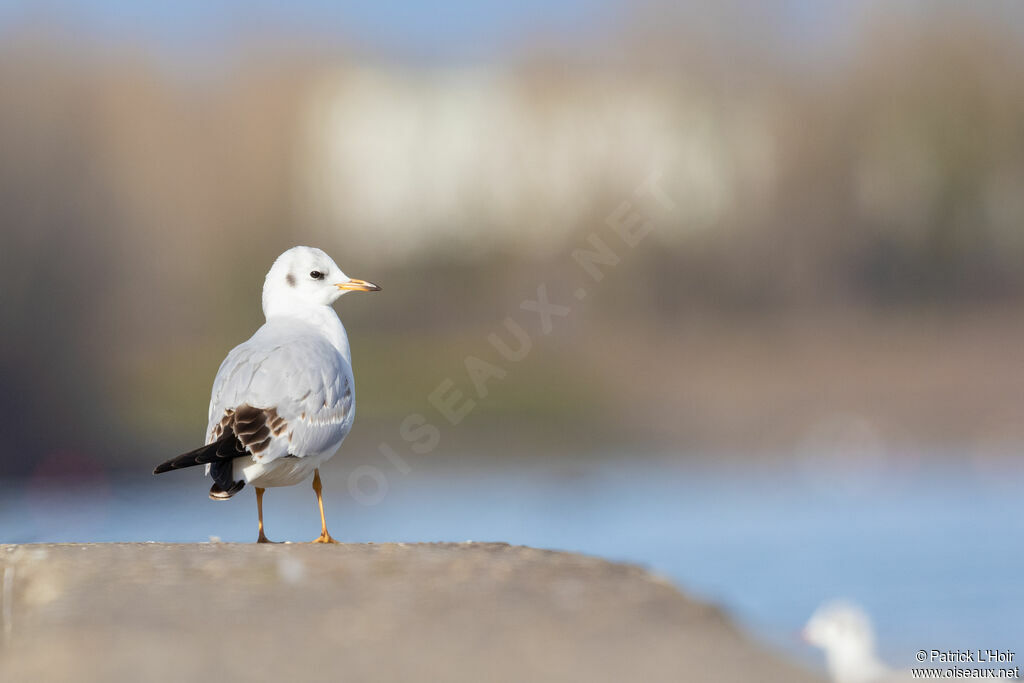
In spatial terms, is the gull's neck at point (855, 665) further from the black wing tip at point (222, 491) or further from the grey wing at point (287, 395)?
the black wing tip at point (222, 491)

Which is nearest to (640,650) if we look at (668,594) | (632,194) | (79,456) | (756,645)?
(756,645)

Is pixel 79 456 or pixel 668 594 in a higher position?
pixel 79 456

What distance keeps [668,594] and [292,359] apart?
7.43 feet

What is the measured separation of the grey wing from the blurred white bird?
7.40 ft

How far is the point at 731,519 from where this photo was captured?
13.5m

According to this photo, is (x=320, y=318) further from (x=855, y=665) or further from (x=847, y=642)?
(x=855, y=665)

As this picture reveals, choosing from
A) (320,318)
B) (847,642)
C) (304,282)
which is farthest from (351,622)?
(304,282)

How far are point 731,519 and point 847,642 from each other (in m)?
7.23

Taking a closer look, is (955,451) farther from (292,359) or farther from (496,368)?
(292,359)

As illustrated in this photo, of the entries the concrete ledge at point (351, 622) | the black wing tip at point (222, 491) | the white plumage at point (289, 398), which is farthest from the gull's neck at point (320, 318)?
the concrete ledge at point (351, 622)

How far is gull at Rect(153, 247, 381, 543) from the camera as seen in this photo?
6.55 meters

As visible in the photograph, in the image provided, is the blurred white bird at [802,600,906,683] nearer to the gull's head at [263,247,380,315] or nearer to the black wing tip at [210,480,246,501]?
the black wing tip at [210,480,246,501]

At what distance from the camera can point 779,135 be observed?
24641 millimetres

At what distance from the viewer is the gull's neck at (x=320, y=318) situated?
24.7 feet
